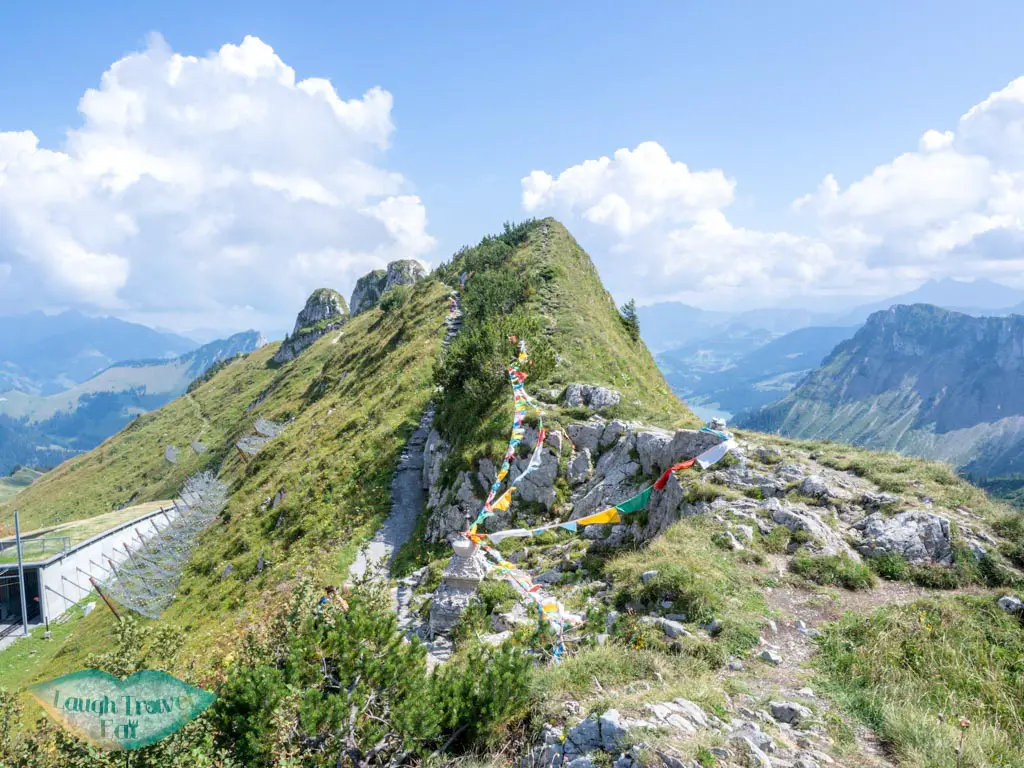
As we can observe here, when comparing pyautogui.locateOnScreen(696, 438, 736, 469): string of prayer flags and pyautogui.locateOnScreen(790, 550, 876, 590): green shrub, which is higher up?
pyautogui.locateOnScreen(696, 438, 736, 469): string of prayer flags

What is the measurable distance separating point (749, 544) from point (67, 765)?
14.7m

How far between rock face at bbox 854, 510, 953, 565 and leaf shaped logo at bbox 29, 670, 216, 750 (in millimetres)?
15296

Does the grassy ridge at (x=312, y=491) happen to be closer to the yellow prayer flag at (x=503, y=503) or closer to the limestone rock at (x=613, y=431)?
the yellow prayer flag at (x=503, y=503)

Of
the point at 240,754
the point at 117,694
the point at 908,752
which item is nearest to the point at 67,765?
the point at 117,694

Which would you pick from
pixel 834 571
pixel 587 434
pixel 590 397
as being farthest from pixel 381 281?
pixel 834 571

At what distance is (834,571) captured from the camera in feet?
41.9

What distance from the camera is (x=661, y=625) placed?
37.5 feet

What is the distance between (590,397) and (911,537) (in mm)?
14379

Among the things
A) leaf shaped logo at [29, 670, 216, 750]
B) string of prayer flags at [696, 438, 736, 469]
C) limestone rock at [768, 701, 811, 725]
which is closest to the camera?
leaf shaped logo at [29, 670, 216, 750]

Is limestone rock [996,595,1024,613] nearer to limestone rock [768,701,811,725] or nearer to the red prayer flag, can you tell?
limestone rock [768,701,811,725]

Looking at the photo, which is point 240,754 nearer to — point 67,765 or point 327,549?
→ point 67,765

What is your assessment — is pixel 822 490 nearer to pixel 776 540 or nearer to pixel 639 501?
pixel 776 540

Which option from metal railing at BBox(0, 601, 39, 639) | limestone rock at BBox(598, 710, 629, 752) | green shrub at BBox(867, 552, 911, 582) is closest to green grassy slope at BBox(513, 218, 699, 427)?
green shrub at BBox(867, 552, 911, 582)

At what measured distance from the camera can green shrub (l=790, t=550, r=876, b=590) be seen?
12445 mm
